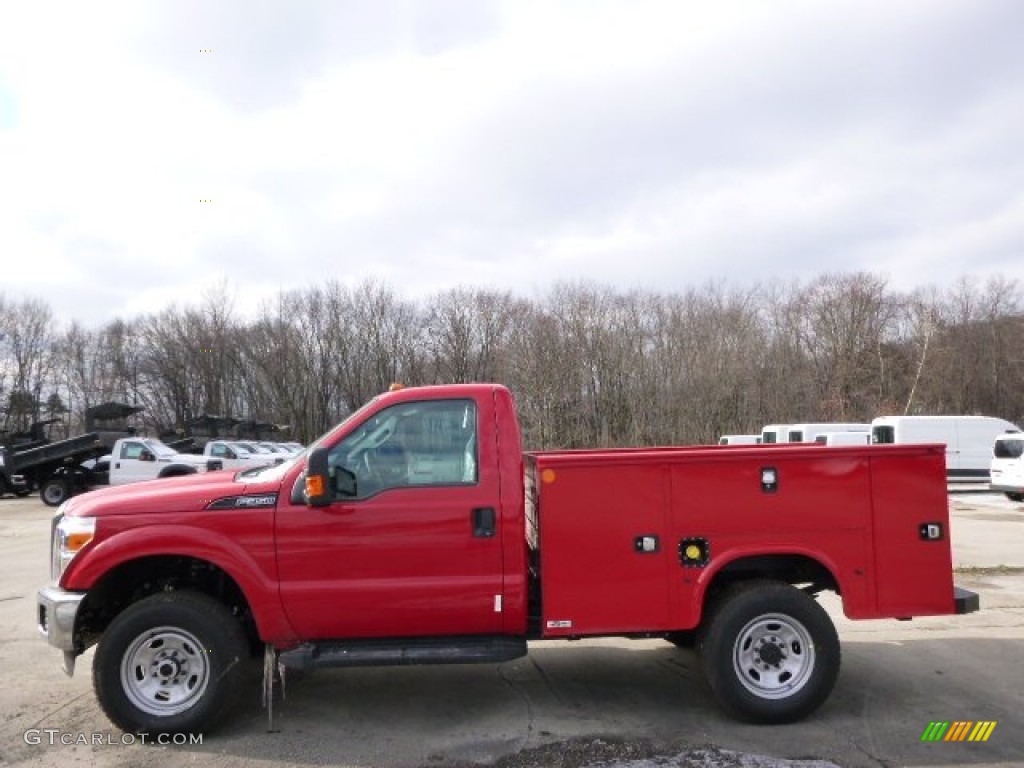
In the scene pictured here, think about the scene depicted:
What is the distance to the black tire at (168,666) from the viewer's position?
15.6 feet

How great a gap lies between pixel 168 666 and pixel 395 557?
5.23ft

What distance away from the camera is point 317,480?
4672 mm


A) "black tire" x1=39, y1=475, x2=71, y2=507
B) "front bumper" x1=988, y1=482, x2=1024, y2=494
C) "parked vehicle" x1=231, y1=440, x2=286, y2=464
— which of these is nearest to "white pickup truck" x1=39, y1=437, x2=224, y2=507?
"black tire" x1=39, y1=475, x2=71, y2=507

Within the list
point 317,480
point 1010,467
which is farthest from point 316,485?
point 1010,467

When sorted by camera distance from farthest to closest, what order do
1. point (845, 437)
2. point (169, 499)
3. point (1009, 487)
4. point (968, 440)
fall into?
point (845, 437), point (968, 440), point (1009, 487), point (169, 499)

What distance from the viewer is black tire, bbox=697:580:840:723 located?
192 inches

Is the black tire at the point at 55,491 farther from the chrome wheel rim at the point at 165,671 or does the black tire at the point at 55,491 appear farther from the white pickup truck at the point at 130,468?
the chrome wheel rim at the point at 165,671

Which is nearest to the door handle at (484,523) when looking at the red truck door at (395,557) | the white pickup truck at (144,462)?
the red truck door at (395,557)

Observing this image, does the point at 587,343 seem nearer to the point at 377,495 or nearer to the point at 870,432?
the point at 870,432

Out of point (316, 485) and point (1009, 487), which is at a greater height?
point (316, 485)

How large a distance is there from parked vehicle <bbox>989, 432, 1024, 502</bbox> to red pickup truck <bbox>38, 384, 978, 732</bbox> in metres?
19.3

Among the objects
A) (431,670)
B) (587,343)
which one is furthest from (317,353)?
(431,670)

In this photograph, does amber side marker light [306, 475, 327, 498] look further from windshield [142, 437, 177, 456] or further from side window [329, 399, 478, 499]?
windshield [142, 437, 177, 456]

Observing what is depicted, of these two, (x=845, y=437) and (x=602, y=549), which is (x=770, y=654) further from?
(x=845, y=437)
